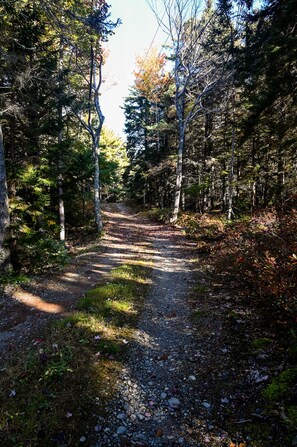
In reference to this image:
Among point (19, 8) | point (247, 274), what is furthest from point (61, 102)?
point (247, 274)

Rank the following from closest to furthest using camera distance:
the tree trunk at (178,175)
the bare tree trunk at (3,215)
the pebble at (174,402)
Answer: the pebble at (174,402), the bare tree trunk at (3,215), the tree trunk at (178,175)

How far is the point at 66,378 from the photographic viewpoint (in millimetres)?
4012

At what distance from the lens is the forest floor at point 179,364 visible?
311 cm

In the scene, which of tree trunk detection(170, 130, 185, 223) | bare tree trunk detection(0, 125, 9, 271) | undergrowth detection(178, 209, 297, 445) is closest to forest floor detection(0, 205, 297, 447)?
undergrowth detection(178, 209, 297, 445)

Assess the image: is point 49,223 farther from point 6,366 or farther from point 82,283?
point 6,366

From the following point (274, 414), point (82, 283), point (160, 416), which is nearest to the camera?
point (274, 414)

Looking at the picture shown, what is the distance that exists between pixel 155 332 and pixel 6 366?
3004 mm

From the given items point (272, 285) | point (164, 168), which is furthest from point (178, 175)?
point (272, 285)

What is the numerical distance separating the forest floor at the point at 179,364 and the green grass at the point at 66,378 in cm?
7

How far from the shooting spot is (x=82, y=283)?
905cm

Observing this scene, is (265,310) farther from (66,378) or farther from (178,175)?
(178,175)

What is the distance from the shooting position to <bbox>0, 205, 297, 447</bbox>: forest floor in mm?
3109

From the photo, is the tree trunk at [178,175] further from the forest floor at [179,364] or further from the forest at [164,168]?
the forest floor at [179,364]

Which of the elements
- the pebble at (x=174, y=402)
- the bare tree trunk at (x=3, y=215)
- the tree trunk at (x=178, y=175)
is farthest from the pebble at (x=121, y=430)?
the tree trunk at (x=178, y=175)
